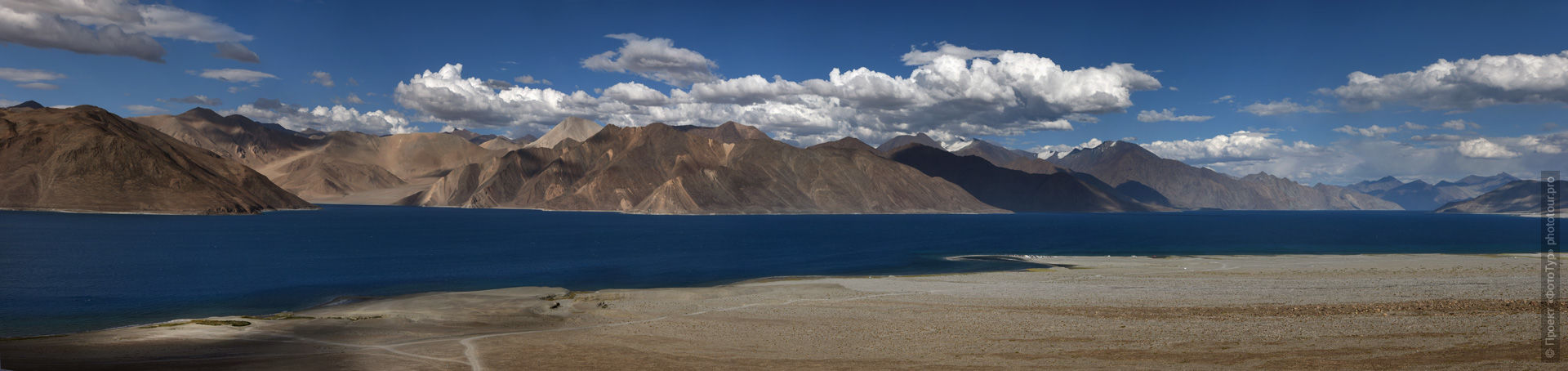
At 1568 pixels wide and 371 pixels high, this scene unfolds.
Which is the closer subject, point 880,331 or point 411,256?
point 880,331

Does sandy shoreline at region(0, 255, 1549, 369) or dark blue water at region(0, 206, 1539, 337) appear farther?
dark blue water at region(0, 206, 1539, 337)

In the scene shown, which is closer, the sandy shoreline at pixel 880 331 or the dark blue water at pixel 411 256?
the sandy shoreline at pixel 880 331

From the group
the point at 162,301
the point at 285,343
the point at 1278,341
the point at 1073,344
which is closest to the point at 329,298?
the point at 162,301

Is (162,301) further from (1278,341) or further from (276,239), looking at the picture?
(276,239)

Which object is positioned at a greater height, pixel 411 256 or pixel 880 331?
pixel 880 331

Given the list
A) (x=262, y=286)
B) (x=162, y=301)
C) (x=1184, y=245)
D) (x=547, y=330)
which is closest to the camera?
(x=547, y=330)
